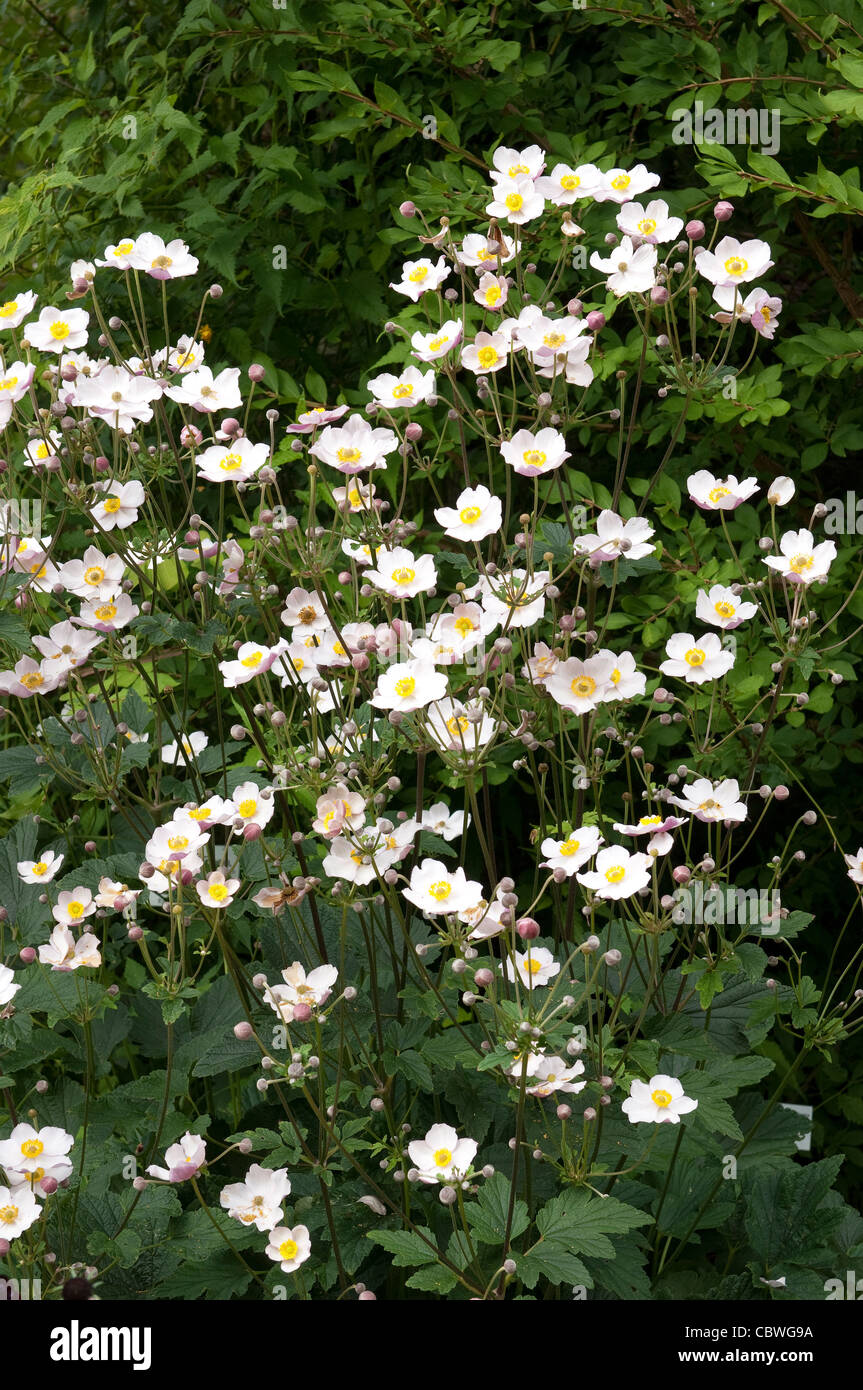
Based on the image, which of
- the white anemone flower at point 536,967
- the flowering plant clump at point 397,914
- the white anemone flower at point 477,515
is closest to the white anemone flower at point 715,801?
the flowering plant clump at point 397,914

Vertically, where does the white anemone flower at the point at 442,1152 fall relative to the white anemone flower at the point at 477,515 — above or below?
below

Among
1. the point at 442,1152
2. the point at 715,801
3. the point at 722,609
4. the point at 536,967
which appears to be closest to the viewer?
the point at 442,1152

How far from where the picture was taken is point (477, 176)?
2748 millimetres

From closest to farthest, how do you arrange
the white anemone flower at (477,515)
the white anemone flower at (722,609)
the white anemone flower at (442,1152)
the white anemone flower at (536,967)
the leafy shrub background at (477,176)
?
the white anemone flower at (442,1152) → the white anemone flower at (536,967) → the white anemone flower at (477,515) → the white anemone flower at (722,609) → the leafy shrub background at (477,176)

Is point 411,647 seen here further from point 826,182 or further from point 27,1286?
point 826,182

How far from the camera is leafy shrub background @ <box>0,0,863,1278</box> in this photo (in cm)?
268

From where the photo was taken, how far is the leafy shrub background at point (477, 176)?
2.68 m

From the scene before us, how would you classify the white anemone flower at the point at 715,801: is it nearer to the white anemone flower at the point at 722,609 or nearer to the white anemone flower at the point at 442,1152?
the white anemone flower at the point at 722,609

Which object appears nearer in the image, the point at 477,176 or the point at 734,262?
the point at 734,262

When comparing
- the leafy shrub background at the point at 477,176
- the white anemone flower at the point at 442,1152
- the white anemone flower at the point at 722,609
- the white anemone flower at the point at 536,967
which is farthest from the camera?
the leafy shrub background at the point at 477,176

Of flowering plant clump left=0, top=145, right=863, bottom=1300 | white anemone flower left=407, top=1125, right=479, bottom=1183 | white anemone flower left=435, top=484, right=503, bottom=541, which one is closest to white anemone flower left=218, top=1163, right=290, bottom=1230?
flowering plant clump left=0, top=145, right=863, bottom=1300

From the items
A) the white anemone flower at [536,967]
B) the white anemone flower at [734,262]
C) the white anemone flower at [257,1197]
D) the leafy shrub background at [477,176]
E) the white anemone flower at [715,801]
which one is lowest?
the white anemone flower at [257,1197]

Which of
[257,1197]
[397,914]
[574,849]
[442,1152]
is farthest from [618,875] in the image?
[257,1197]

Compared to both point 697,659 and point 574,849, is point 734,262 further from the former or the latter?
point 574,849
